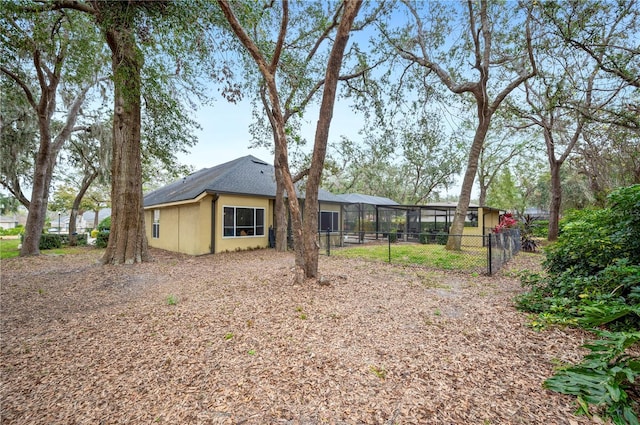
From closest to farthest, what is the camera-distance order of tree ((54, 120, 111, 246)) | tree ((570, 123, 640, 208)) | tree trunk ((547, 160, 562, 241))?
tree ((570, 123, 640, 208)), tree ((54, 120, 111, 246)), tree trunk ((547, 160, 562, 241))

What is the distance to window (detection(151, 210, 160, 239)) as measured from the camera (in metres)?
13.6

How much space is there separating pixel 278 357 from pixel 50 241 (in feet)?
52.2

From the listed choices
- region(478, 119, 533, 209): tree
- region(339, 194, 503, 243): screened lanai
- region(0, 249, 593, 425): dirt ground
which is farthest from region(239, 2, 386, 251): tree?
region(478, 119, 533, 209): tree

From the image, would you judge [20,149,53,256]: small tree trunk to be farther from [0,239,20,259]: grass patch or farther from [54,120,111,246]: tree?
[54,120,111,246]: tree

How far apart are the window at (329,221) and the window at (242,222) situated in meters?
3.30

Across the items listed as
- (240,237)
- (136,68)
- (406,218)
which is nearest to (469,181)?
(406,218)

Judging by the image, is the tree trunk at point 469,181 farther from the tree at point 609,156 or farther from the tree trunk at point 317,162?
the tree trunk at point 317,162

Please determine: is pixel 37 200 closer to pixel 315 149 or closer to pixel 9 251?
pixel 9 251

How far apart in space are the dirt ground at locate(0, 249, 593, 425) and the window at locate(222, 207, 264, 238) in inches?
233

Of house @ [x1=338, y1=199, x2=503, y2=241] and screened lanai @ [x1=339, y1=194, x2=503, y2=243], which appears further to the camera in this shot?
house @ [x1=338, y1=199, x2=503, y2=241]

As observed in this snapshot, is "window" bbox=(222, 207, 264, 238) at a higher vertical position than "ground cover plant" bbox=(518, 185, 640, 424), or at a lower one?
higher

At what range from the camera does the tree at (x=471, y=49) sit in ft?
28.8

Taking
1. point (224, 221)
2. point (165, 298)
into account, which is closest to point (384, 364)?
point (165, 298)

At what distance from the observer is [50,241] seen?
1292 cm
